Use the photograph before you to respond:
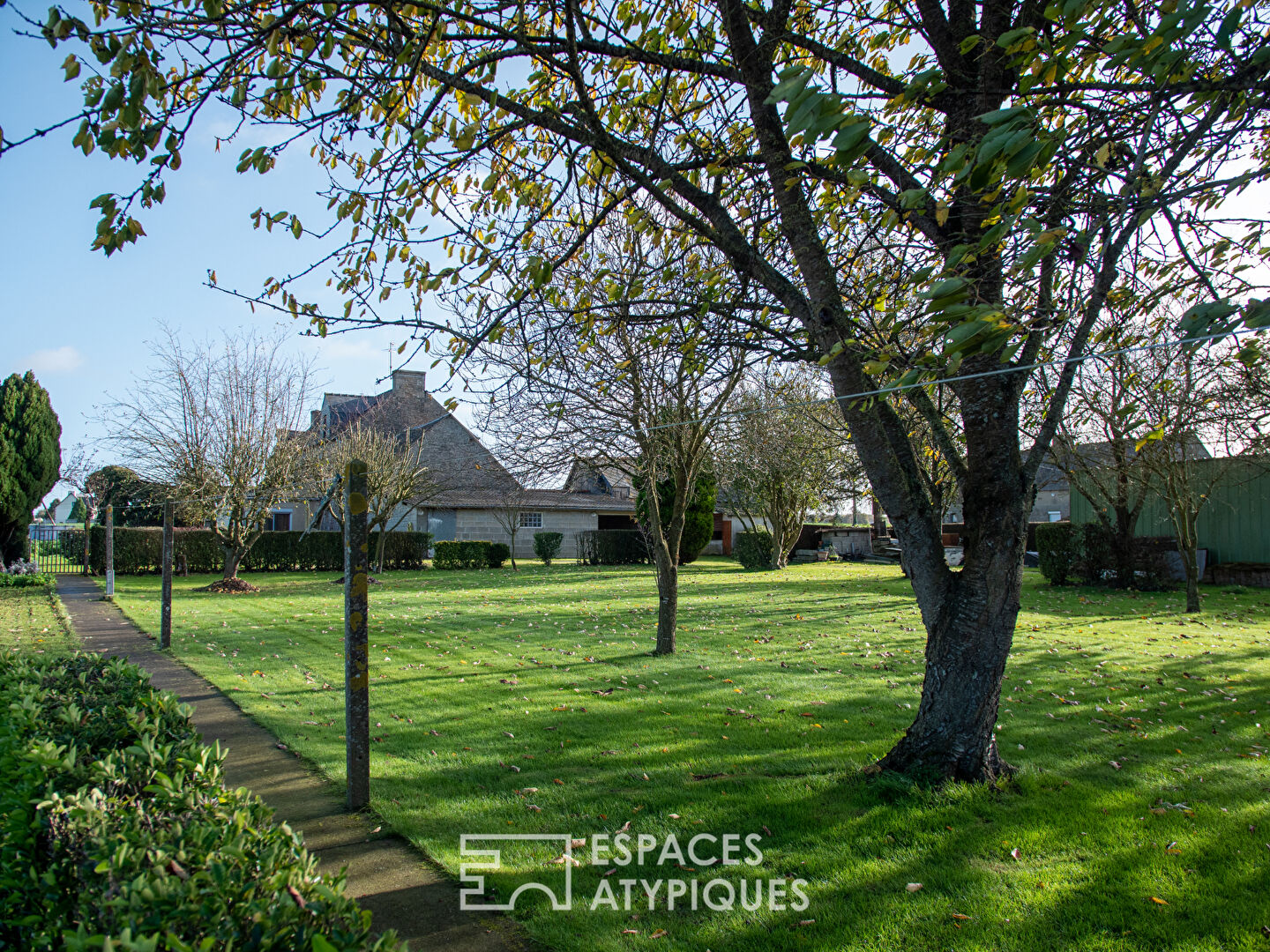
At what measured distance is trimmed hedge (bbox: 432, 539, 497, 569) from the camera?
100 ft

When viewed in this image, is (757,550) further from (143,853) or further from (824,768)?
(143,853)

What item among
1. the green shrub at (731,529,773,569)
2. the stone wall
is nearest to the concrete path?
the green shrub at (731,529,773,569)

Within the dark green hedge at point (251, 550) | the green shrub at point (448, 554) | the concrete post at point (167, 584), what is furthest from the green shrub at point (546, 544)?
the concrete post at point (167, 584)

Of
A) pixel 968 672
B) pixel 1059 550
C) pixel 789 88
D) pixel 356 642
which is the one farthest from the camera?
pixel 1059 550

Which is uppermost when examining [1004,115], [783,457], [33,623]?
[783,457]

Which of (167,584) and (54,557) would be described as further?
(54,557)

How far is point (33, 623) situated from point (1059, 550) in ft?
78.4

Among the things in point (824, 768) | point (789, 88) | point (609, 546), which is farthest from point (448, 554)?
point (789, 88)

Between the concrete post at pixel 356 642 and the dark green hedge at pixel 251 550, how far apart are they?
75.3ft

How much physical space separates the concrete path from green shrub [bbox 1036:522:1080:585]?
20.0 metres

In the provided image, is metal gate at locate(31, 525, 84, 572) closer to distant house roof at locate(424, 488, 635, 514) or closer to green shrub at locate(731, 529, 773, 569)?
distant house roof at locate(424, 488, 635, 514)

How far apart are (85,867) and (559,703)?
5.68 meters

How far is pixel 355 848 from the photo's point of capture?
4.28 metres

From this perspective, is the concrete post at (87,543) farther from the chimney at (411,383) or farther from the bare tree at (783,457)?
the bare tree at (783,457)
